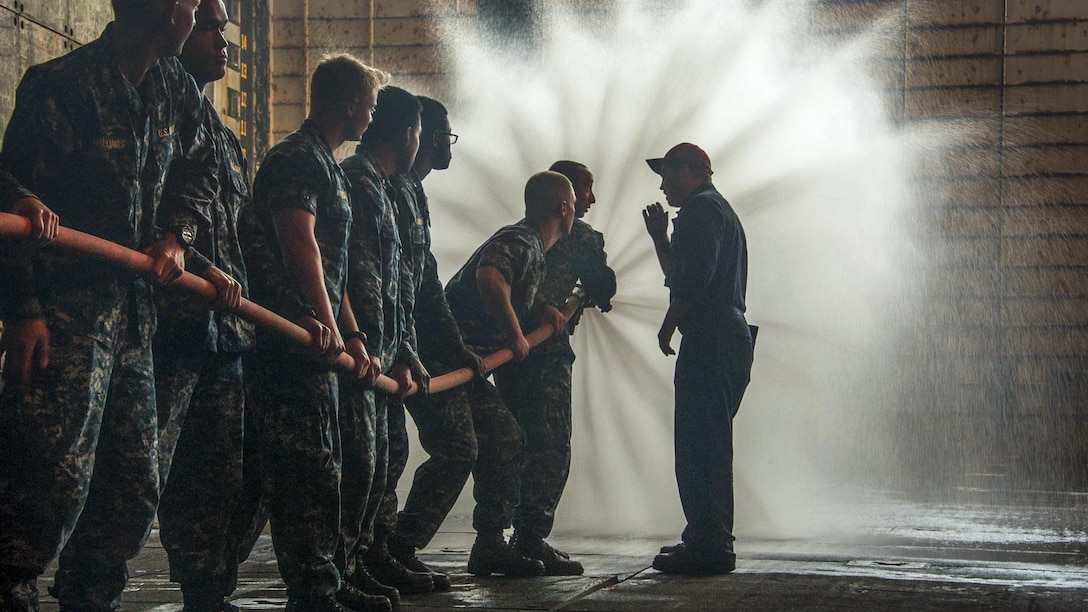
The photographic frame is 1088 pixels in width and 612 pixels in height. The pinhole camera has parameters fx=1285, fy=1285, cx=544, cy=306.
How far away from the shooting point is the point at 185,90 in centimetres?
352

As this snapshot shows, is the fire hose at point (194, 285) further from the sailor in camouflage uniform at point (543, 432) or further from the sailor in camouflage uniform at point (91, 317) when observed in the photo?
the sailor in camouflage uniform at point (543, 432)

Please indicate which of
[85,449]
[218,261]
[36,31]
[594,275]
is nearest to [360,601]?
[218,261]

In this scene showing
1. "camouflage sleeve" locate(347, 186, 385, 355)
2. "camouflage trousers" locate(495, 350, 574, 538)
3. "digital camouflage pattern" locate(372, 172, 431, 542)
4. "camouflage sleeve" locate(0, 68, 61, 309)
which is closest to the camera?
"camouflage sleeve" locate(0, 68, 61, 309)

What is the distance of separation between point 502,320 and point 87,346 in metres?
2.70

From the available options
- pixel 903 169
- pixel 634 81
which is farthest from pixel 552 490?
pixel 903 169

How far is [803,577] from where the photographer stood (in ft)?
16.9

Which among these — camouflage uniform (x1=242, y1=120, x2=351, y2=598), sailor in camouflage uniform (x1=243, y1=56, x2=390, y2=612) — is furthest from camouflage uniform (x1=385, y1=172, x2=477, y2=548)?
camouflage uniform (x1=242, y1=120, x2=351, y2=598)

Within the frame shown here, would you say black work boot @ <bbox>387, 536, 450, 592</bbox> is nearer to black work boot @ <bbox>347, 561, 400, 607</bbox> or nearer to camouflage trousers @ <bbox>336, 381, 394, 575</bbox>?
black work boot @ <bbox>347, 561, 400, 607</bbox>

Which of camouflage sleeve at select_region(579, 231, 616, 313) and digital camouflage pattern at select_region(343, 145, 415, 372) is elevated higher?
camouflage sleeve at select_region(579, 231, 616, 313)

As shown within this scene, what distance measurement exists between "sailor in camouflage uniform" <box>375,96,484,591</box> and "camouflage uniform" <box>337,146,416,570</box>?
0.27 m

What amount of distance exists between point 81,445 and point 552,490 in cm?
301

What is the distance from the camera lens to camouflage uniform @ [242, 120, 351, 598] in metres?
3.76

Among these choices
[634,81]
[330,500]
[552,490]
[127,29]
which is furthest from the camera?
[634,81]

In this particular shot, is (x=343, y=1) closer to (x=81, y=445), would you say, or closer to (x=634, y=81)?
→ (x=634, y=81)
